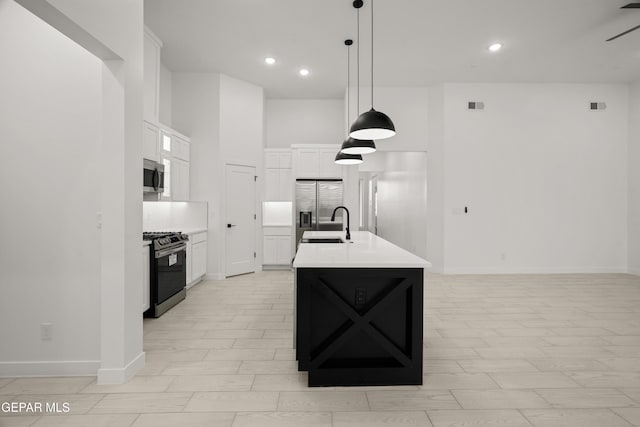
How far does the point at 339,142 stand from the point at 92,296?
582 cm

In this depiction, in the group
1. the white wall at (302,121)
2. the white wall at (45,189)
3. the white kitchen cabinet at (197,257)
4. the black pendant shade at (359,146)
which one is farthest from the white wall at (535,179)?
the white wall at (45,189)

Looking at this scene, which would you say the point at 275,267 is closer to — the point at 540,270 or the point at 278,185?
the point at 278,185

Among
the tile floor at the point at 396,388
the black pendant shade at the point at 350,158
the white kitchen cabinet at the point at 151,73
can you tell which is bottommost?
the tile floor at the point at 396,388

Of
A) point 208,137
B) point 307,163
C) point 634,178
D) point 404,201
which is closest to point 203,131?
point 208,137

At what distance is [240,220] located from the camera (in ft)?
21.2

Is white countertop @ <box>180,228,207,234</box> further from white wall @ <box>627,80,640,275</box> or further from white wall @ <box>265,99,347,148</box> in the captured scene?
white wall @ <box>627,80,640,275</box>

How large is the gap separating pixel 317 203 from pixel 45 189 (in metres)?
4.71

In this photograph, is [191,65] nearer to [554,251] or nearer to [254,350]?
[254,350]

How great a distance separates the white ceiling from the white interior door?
1.84m

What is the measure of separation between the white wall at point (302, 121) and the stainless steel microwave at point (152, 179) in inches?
127

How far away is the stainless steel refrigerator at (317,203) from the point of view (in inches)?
266

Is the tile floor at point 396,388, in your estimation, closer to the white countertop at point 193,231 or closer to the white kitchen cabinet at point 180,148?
the white countertop at point 193,231

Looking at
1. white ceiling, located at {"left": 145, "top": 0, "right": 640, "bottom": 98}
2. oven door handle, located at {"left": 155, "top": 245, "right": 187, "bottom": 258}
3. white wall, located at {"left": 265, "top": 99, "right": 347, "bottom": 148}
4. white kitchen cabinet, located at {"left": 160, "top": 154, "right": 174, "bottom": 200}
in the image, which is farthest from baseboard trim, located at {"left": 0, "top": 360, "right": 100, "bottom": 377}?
white wall, located at {"left": 265, "top": 99, "right": 347, "bottom": 148}

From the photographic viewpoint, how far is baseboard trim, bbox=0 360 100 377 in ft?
8.36
